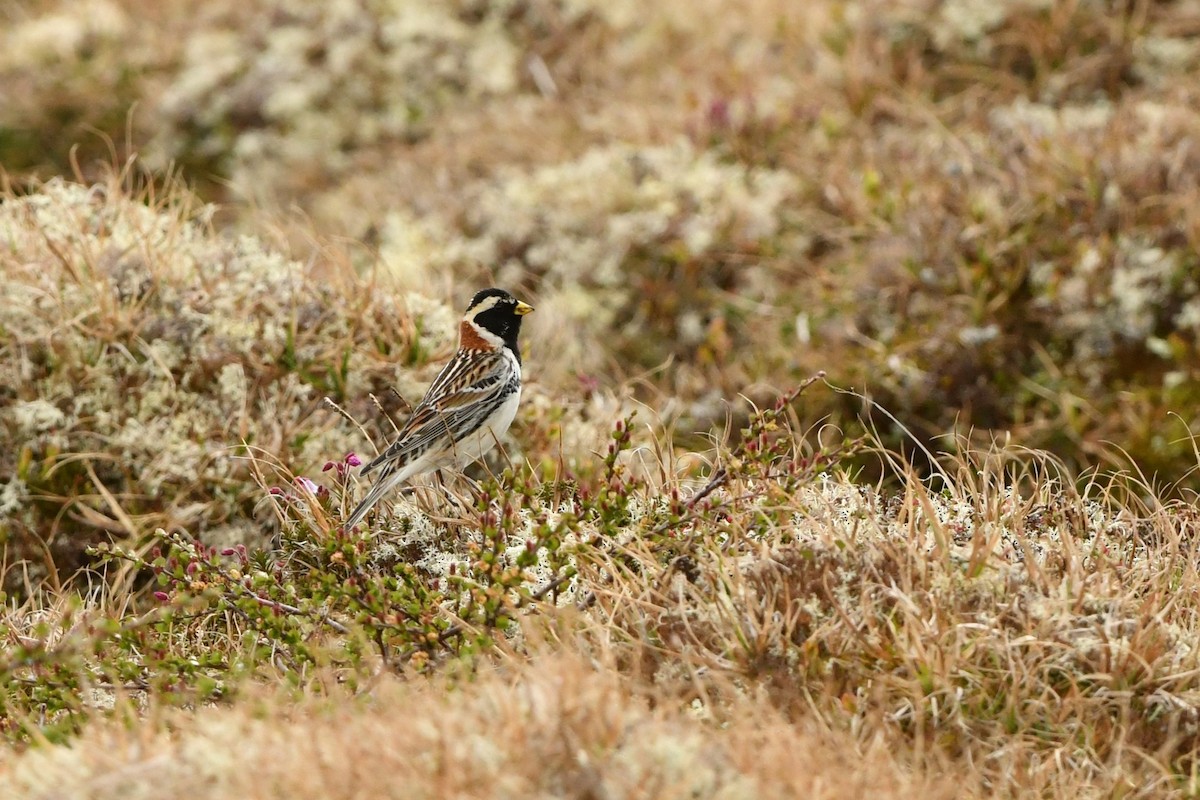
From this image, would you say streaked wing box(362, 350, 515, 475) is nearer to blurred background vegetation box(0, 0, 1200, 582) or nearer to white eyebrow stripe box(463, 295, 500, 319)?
white eyebrow stripe box(463, 295, 500, 319)

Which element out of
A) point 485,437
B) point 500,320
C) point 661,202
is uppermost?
point 500,320

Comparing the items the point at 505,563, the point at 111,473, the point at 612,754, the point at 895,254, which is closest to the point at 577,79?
the point at 895,254

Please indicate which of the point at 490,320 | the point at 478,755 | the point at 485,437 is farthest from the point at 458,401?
the point at 478,755

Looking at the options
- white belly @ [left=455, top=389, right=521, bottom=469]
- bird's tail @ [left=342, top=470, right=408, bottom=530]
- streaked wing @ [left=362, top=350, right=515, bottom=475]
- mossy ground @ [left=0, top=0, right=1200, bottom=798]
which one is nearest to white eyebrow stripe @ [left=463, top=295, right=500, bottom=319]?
streaked wing @ [left=362, top=350, right=515, bottom=475]

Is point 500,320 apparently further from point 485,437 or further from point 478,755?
point 478,755

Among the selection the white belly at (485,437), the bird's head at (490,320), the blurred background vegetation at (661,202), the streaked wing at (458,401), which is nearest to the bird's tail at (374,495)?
the streaked wing at (458,401)

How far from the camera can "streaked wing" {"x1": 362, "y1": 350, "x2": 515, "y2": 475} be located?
6008mm

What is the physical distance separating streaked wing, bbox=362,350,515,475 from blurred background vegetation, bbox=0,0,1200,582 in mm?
766

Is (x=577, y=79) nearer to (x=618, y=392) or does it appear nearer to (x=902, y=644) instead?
(x=618, y=392)

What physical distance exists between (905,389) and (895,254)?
105 centimetres

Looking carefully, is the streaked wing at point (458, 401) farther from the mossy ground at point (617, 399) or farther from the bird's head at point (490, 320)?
the mossy ground at point (617, 399)

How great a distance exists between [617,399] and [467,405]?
72.6 inches

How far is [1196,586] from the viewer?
501 centimetres

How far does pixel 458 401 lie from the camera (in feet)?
20.5
